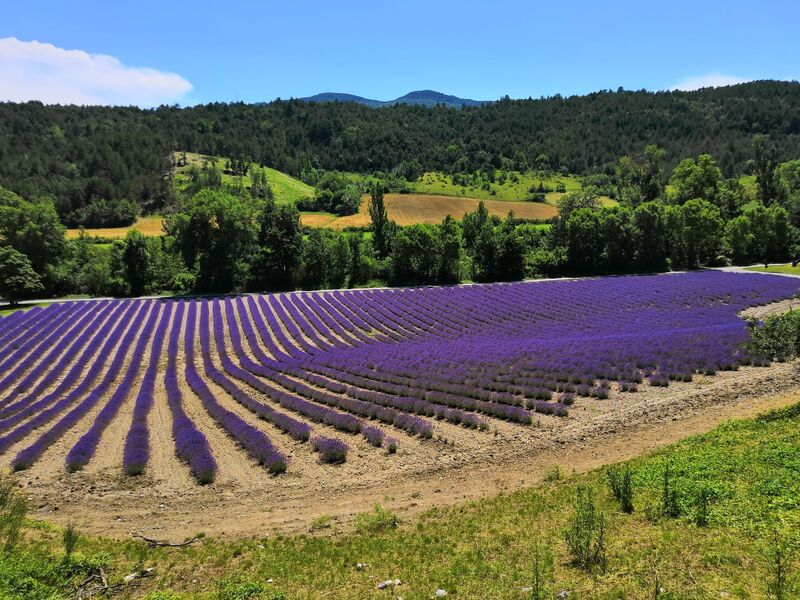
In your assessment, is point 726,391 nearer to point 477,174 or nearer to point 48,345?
point 48,345

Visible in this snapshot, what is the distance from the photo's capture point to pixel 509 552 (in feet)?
31.7

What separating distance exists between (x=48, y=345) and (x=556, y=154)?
17942cm

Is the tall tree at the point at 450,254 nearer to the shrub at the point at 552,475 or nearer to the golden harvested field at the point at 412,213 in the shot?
the golden harvested field at the point at 412,213

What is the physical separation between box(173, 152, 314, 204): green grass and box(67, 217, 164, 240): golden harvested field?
2175 cm

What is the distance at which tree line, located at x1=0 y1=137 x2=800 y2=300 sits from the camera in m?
56.9

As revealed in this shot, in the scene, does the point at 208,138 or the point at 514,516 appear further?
the point at 208,138

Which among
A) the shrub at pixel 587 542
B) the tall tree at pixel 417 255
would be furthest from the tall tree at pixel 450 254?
the shrub at pixel 587 542

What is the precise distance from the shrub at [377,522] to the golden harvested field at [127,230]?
9701cm

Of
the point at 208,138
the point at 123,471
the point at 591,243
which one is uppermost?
the point at 208,138

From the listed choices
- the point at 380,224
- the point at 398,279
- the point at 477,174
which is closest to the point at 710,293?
the point at 398,279

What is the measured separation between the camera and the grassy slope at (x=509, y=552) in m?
7.94

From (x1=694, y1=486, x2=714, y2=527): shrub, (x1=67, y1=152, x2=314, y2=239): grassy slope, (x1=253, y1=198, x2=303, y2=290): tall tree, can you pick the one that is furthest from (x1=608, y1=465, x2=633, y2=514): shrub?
(x1=67, y1=152, x2=314, y2=239): grassy slope

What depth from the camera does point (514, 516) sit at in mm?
11523

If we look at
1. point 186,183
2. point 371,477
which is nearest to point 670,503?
point 371,477
